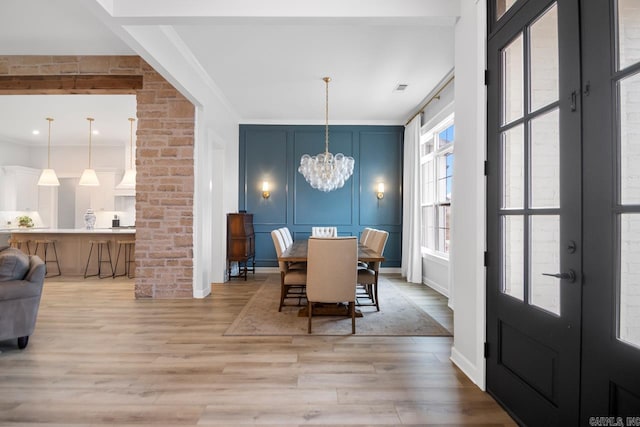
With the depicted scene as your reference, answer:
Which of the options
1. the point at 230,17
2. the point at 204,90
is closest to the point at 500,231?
the point at 230,17

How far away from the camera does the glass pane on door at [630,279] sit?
49.0 inches

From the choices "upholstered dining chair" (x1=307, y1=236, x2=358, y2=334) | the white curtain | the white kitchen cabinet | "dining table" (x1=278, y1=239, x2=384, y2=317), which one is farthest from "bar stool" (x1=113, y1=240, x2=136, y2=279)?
the white curtain

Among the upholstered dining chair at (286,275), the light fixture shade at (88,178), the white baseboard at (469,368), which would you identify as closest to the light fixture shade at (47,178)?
the light fixture shade at (88,178)

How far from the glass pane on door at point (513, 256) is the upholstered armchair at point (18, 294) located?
12.5 feet

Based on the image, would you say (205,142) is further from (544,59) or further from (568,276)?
(568,276)

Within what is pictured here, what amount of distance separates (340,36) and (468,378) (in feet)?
11.3

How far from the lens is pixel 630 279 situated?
50.0 inches

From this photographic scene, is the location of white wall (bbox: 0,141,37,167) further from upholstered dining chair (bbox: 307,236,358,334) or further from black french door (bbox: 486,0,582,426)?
black french door (bbox: 486,0,582,426)

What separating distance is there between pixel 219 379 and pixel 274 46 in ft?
11.4

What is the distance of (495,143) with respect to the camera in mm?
2186

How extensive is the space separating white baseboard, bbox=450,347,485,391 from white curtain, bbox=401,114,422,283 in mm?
3429

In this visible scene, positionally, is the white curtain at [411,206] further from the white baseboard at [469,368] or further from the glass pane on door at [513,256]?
the glass pane on door at [513,256]

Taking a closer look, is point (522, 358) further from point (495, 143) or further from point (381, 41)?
point (381, 41)

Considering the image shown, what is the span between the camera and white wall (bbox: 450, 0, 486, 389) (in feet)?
7.56
